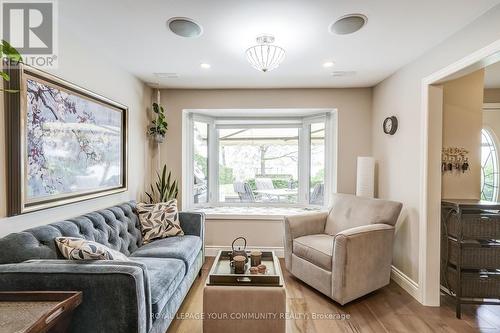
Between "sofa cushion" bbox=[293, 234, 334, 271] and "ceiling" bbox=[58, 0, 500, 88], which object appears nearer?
"ceiling" bbox=[58, 0, 500, 88]

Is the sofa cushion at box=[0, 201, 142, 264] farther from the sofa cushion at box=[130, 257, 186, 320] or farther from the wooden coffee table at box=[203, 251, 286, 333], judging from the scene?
the wooden coffee table at box=[203, 251, 286, 333]

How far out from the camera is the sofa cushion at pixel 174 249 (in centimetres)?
223

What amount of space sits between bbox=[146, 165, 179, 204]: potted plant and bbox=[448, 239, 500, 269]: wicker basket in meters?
3.14

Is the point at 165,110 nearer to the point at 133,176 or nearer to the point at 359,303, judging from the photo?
the point at 133,176

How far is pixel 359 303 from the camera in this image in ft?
7.97

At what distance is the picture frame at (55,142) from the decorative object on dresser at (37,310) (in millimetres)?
634

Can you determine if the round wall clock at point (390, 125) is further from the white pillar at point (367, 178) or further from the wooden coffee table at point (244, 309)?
the wooden coffee table at point (244, 309)

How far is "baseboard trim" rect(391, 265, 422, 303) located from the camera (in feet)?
8.17

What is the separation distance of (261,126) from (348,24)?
2.36 m

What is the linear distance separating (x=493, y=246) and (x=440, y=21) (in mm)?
1901

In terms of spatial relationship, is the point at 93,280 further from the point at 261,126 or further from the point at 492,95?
the point at 492,95

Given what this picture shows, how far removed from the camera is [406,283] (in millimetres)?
2660

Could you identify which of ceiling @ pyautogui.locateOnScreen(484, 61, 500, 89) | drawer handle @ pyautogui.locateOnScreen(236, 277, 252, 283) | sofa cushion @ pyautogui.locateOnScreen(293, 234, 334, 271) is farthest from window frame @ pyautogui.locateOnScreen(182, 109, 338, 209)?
drawer handle @ pyautogui.locateOnScreen(236, 277, 252, 283)

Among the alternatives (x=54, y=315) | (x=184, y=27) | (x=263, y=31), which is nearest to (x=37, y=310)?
(x=54, y=315)
